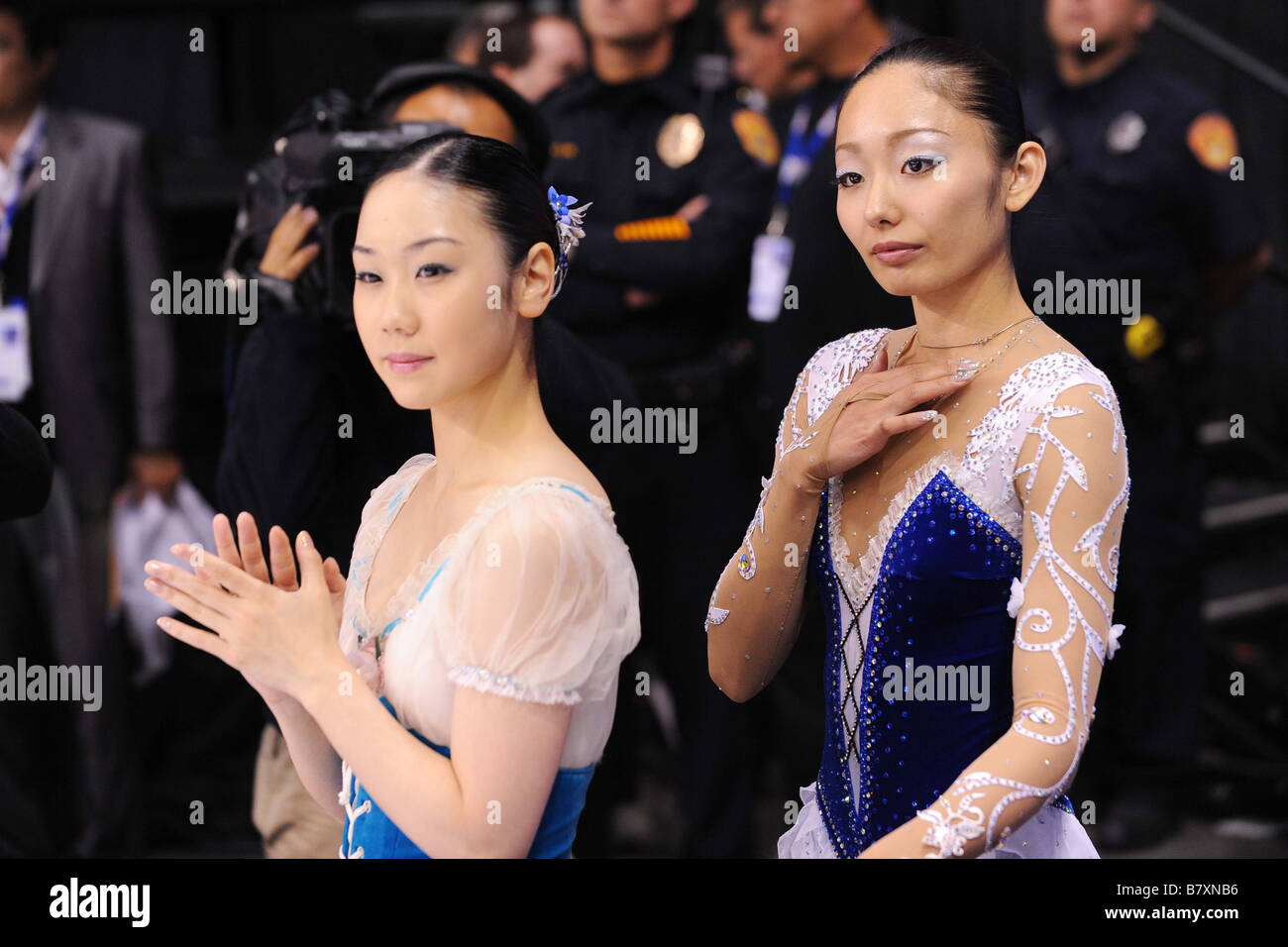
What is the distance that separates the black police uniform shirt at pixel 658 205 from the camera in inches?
109

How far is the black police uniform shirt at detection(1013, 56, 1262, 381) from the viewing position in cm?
368

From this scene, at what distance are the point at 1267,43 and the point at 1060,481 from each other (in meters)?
→ 4.31

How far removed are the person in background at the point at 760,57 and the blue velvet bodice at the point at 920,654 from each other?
2719mm

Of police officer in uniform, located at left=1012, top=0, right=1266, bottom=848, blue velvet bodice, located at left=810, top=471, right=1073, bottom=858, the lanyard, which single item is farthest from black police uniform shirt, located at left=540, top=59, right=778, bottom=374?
blue velvet bodice, located at left=810, top=471, right=1073, bottom=858

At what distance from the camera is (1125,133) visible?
12.5ft

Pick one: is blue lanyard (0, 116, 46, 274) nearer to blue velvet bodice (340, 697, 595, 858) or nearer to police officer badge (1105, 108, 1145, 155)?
blue velvet bodice (340, 697, 595, 858)

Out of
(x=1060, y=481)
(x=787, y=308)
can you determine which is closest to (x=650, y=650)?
(x=787, y=308)

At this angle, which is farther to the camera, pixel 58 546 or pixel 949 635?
pixel 58 546

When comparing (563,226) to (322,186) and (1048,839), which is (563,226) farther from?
(1048,839)

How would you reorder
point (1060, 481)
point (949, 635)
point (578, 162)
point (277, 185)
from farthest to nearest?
point (578, 162) < point (277, 185) < point (949, 635) < point (1060, 481)

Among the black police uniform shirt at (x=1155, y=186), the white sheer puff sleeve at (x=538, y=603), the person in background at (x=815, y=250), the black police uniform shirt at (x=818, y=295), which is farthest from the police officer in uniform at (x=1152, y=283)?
the white sheer puff sleeve at (x=538, y=603)

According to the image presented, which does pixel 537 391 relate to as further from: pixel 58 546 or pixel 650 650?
pixel 58 546

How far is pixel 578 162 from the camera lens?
9.93 ft

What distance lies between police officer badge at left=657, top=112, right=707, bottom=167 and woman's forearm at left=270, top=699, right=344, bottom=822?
1666mm
